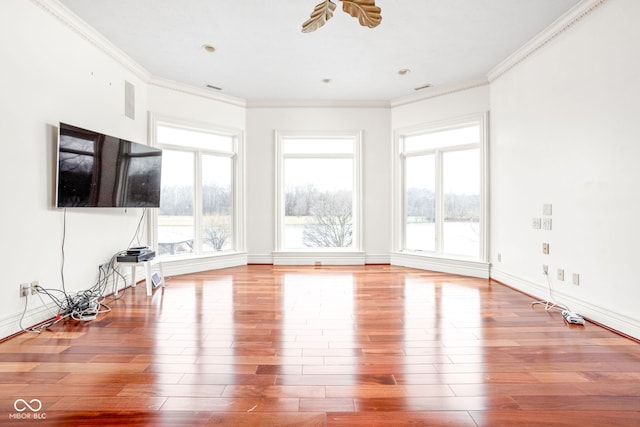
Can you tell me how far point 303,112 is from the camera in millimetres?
5953

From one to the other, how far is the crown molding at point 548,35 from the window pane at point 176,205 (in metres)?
4.79

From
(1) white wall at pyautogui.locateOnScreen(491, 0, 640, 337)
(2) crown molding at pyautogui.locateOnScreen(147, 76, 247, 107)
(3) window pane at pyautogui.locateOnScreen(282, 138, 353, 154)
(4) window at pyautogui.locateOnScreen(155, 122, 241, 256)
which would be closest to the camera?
(1) white wall at pyautogui.locateOnScreen(491, 0, 640, 337)

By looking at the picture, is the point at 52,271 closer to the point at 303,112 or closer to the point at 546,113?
the point at 303,112

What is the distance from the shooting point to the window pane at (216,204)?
18.5 ft

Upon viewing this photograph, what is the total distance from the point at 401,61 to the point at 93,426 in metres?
4.66

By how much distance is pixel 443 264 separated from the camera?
5391 mm

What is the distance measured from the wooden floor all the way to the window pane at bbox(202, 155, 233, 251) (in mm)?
2026

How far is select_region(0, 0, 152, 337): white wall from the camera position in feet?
8.92

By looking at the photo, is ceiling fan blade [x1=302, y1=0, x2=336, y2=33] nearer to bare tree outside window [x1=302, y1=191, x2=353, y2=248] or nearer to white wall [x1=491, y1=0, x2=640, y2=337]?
white wall [x1=491, y1=0, x2=640, y2=337]

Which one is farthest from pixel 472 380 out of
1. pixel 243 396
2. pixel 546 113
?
pixel 546 113

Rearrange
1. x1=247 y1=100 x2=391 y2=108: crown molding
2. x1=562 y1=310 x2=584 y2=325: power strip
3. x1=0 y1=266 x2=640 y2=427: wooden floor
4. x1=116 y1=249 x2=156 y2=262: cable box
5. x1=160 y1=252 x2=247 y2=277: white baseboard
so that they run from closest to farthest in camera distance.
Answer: x1=0 y1=266 x2=640 y2=427: wooden floor, x1=562 y1=310 x2=584 y2=325: power strip, x1=116 y1=249 x2=156 y2=262: cable box, x1=160 y1=252 x2=247 y2=277: white baseboard, x1=247 y1=100 x2=391 y2=108: crown molding

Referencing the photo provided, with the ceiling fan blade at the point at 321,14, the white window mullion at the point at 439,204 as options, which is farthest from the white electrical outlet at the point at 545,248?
the ceiling fan blade at the point at 321,14

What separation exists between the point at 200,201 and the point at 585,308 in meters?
5.22

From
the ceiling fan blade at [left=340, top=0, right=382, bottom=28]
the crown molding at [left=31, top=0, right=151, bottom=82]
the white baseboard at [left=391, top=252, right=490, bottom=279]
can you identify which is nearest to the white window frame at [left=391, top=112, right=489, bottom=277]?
the white baseboard at [left=391, top=252, right=490, bottom=279]
